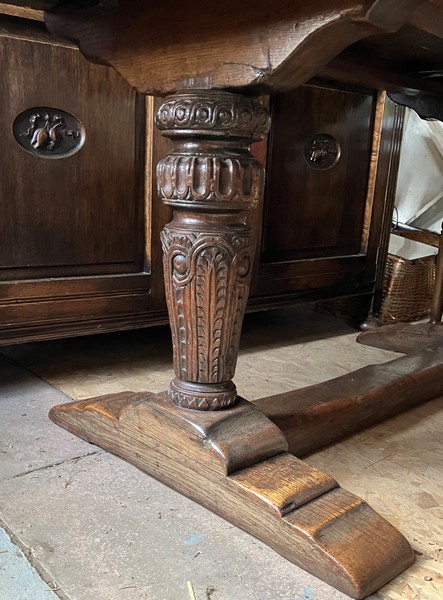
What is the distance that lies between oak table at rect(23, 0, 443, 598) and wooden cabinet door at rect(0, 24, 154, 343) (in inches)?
12.1

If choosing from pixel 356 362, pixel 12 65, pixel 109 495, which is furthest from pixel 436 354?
pixel 12 65

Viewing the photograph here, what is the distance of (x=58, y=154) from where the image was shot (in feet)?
4.48

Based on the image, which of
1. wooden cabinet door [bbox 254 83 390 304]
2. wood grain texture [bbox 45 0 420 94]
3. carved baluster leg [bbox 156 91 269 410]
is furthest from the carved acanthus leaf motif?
wooden cabinet door [bbox 254 83 390 304]

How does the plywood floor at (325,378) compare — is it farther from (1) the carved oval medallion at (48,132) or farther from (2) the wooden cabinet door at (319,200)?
(1) the carved oval medallion at (48,132)

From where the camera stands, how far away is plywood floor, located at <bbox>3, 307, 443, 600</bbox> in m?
0.92

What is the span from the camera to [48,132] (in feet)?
4.39

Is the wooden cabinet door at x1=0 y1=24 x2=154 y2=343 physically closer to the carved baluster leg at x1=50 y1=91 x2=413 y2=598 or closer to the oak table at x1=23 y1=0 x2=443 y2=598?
the oak table at x1=23 y1=0 x2=443 y2=598

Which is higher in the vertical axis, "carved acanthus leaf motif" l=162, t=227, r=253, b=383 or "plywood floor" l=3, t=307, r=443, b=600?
"carved acanthus leaf motif" l=162, t=227, r=253, b=383

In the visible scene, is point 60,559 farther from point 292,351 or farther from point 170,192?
point 292,351

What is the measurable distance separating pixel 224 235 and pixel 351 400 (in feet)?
1.69

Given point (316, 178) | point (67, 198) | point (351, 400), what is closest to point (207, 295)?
point (351, 400)

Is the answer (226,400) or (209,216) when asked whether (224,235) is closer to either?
(209,216)

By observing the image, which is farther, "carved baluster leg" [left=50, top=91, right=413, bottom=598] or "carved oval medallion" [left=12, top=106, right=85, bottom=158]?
"carved oval medallion" [left=12, top=106, right=85, bottom=158]

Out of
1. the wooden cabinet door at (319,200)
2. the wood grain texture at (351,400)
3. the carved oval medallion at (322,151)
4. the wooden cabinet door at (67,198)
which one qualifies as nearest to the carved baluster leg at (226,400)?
the wood grain texture at (351,400)
